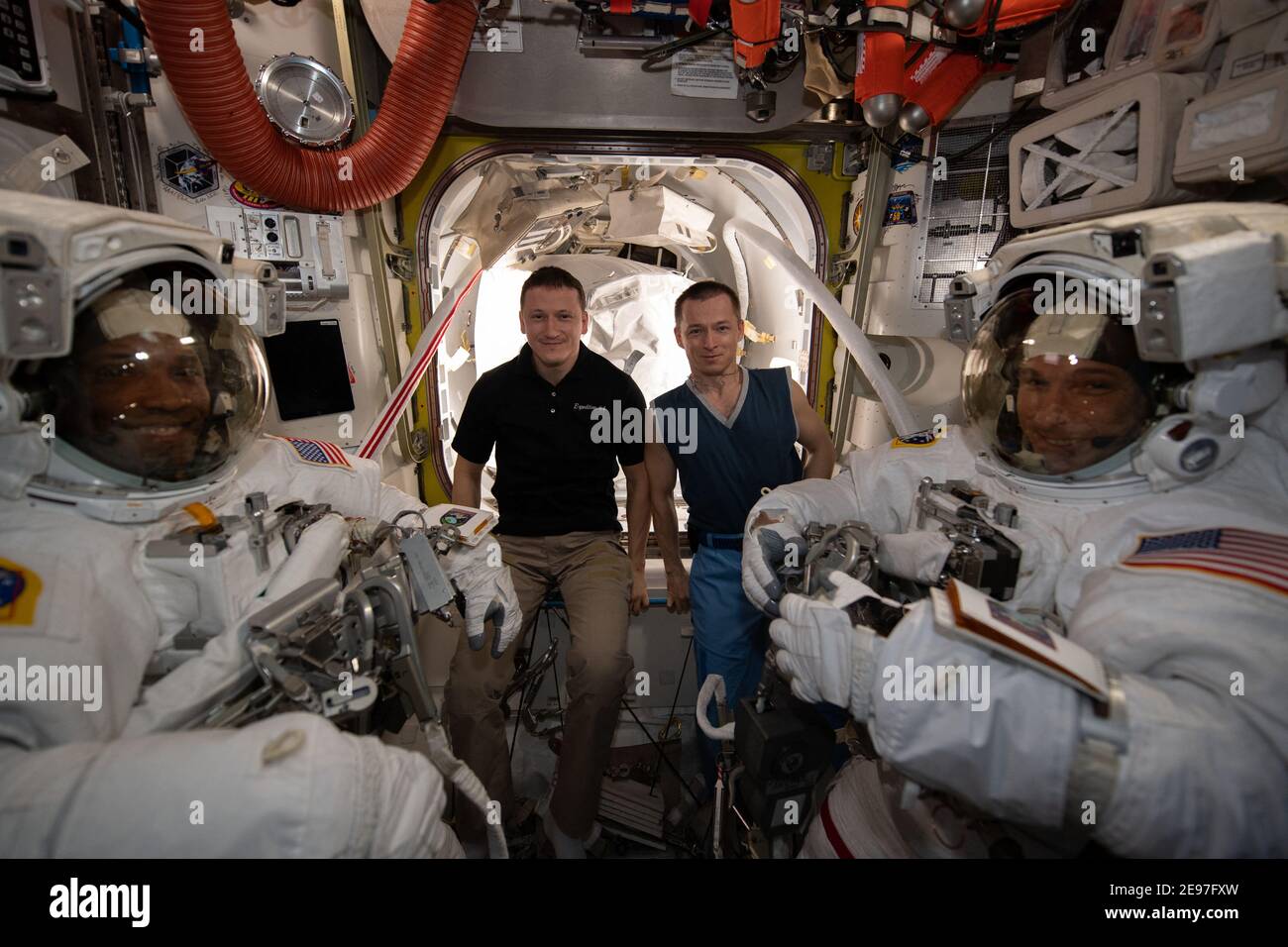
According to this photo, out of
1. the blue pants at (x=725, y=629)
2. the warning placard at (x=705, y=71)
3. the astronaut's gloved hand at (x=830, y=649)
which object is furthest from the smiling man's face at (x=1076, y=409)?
the warning placard at (x=705, y=71)

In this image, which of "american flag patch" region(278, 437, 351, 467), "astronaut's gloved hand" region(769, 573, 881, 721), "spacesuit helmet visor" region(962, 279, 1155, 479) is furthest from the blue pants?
"american flag patch" region(278, 437, 351, 467)

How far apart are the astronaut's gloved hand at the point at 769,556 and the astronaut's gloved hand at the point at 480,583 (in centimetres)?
73

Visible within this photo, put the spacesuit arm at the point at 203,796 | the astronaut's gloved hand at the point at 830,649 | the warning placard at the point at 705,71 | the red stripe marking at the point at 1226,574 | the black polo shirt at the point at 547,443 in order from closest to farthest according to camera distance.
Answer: the spacesuit arm at the point at 203,796, the red stripe marking at the point at 1226,574, the astronaut's gloved hand at the point at 830,649, the black polo shirt at the point at 547,443, the warning placard at the point at 705,71

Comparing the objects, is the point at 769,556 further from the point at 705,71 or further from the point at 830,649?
the point at 705,71

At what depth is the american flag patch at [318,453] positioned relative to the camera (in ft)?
5.15

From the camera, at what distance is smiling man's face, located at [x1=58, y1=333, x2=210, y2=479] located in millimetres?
982

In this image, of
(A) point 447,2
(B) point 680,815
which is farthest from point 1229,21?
(B) point 680,815

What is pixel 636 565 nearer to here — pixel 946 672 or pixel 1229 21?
pixel 946 672

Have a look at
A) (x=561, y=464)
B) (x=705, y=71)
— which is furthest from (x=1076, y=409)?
(x=705, y=71)

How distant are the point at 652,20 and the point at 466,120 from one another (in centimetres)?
98

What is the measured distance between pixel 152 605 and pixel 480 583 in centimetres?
73

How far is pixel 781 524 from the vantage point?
5.14ft

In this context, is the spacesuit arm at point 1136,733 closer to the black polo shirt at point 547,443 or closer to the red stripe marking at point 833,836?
the red stripe marking at point 833,836

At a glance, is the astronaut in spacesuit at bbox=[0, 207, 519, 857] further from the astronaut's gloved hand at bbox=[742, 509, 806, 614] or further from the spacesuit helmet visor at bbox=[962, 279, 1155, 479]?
the spacesuit helmet visor at bbox=[962, 279, 1155, 479]
